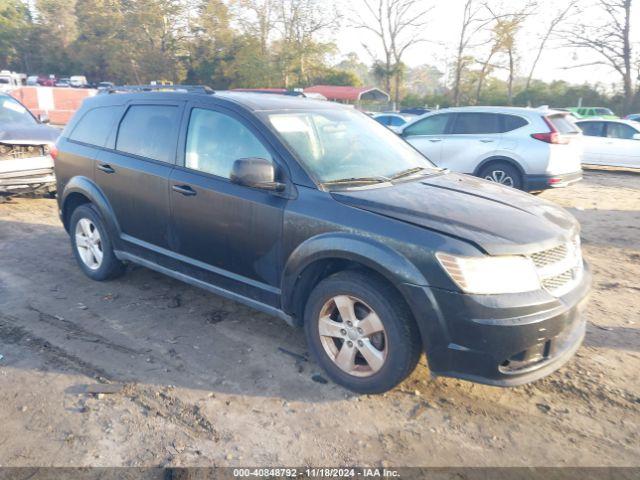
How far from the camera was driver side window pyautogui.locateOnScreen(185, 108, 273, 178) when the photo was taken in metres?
3.79

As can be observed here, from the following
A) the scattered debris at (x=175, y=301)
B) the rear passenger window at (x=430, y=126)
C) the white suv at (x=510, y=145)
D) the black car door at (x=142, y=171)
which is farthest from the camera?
the rear passenger window at (x=430, y=126)

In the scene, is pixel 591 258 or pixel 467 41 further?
pixel 467 41

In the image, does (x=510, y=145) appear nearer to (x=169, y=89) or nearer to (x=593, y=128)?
(x=169, y=89)

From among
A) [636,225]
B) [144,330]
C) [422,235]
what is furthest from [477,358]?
[636,225]

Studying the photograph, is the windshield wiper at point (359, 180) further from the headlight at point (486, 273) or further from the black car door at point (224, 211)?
the headlight at point (486, 273)

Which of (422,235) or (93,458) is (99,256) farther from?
(422,235)

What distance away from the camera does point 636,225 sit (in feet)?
26.1

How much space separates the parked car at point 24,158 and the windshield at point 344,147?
5.33 meters

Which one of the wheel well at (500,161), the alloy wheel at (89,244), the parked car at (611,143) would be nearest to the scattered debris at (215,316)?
the alloy wheel at (89,244)

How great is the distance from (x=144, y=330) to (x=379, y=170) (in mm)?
2240

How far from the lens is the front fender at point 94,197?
4770mm

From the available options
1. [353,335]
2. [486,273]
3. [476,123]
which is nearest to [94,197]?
[353,335]

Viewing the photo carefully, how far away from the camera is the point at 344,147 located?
13.2 ft

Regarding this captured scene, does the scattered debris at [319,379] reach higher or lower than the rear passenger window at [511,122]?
lower
